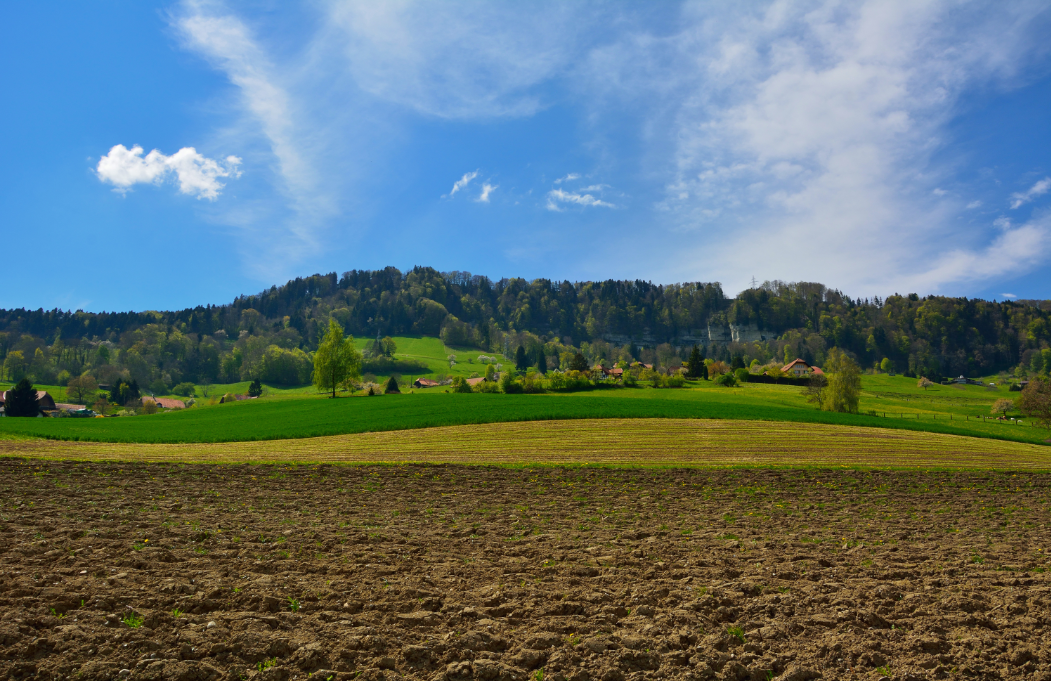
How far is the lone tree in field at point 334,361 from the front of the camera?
259 ft

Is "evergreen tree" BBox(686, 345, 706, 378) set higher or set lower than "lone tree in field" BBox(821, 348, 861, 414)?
higher

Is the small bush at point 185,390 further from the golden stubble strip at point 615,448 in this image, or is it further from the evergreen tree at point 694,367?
the golden stubble strip at point 615,448

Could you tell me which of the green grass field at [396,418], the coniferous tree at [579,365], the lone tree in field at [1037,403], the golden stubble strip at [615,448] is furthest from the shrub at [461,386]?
the lone tree in field at [1037,403]

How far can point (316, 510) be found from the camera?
596 inches

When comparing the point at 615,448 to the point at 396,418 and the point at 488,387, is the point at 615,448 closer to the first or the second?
the point at 396,418

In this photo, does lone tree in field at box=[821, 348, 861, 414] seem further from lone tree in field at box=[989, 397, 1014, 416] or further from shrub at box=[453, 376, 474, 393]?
shrub at box=[453, 376, 474, 393]

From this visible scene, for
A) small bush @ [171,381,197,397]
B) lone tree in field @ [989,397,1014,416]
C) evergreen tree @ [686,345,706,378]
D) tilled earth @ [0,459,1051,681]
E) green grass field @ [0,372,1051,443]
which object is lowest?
small bush @ [171,381,197,397]

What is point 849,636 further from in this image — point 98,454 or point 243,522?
point 98,454

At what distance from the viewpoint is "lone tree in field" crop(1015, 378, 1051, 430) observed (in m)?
51.9

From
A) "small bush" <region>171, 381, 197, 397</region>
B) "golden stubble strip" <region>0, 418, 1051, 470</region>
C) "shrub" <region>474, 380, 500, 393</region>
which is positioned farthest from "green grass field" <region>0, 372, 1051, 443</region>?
"small bush" <region>171, 381, 197, 397</region>

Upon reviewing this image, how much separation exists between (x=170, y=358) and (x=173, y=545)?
202m

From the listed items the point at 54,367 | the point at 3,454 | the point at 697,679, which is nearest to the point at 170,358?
the point at 54,367

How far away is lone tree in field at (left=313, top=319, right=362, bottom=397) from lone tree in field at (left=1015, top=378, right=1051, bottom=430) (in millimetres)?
81534

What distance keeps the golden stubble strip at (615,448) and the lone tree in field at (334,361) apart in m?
42.9
